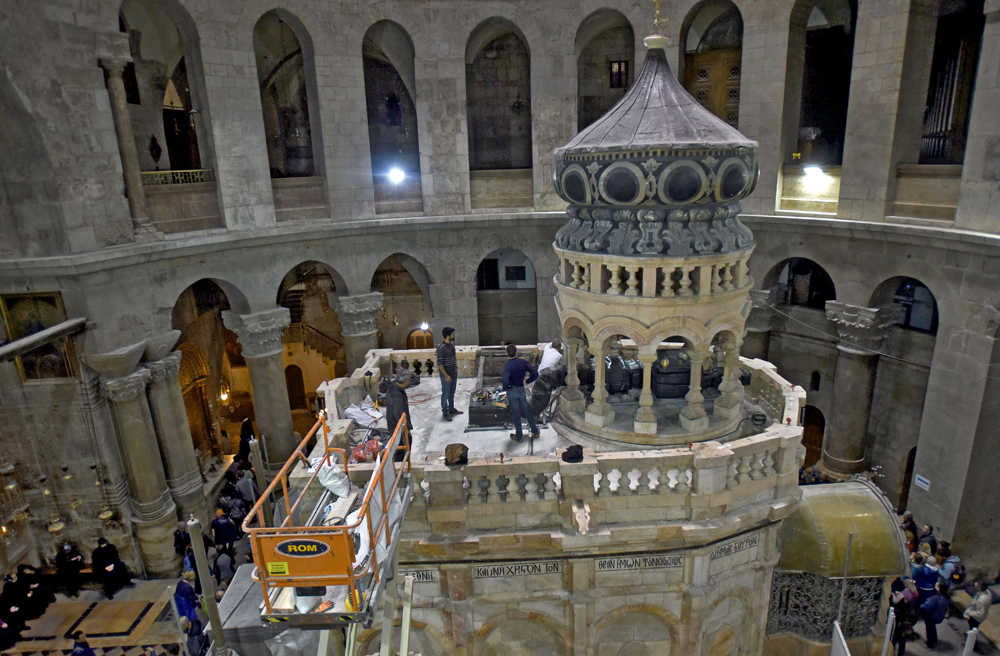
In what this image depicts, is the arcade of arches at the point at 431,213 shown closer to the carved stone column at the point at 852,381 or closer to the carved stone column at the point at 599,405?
the carved stone column at the point at 852,381

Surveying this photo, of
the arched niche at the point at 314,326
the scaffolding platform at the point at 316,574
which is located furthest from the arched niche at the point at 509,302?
the scaffolding platform at the point at 316,574

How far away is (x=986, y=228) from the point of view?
13008mm

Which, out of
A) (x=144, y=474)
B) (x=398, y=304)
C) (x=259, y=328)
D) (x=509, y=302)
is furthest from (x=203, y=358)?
(x=509, y=302)

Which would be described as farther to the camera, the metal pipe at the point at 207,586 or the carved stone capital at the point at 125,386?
the carved stone capital at the point at 125,386

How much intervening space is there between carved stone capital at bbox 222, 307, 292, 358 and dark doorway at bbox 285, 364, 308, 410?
29.0 feet

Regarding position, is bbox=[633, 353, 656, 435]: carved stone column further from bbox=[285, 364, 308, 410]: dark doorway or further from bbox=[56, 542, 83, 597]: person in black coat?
bbox=[285, 364, 308, 410]: dark doorway

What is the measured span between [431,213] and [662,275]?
9.88 m

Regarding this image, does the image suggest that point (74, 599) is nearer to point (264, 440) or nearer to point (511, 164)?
point (264, 440)

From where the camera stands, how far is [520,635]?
10.8 m

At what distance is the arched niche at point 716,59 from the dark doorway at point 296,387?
18132mm

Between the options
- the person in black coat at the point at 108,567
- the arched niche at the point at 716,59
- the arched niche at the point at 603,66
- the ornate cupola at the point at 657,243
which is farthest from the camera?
the arched niche at the point at 603,66

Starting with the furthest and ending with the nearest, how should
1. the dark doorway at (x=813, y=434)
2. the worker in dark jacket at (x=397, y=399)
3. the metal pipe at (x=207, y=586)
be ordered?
the dark doorway at (x=813, y=434)
the worker in dark jacket at (x=397, y=399)
the metal pipe at (x=207, y=586)

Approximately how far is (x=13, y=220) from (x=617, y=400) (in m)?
12.6

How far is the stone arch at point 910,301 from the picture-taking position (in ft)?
52.1
